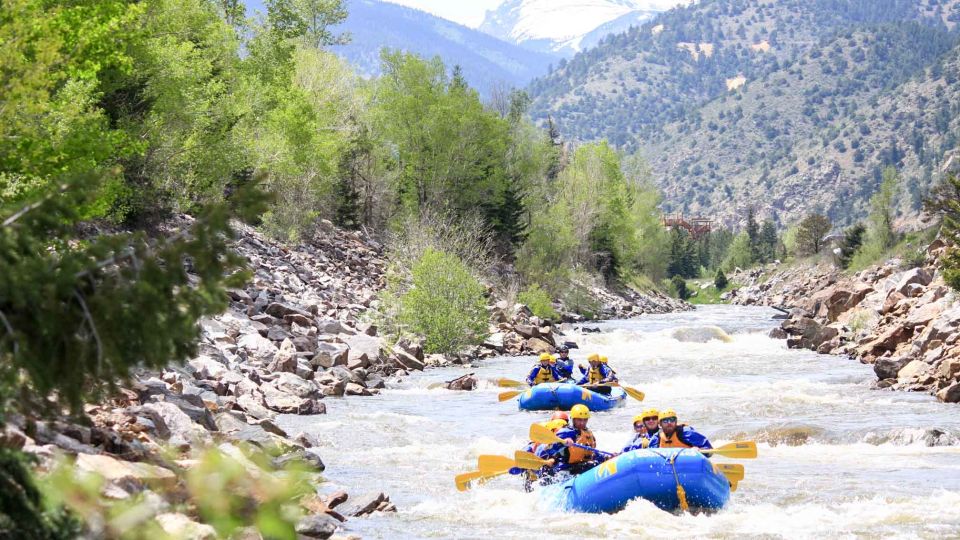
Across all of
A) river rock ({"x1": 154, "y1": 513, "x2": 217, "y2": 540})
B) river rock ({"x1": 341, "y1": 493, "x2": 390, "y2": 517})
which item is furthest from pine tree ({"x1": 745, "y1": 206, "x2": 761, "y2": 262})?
river rock ({"x1": 154, "y1": 513, "x2": 217, "y2": 540})

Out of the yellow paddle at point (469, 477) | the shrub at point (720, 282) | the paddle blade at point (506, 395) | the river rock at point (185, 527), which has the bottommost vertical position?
the shrub at point (720, 282)

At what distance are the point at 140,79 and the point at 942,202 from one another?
1568 inches

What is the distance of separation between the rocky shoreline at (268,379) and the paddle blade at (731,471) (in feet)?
13.6

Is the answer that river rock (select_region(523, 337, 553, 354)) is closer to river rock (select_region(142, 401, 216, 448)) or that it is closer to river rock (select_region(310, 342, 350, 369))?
river rock (select_region(310, 342, 350, 369))

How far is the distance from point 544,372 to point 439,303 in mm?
8015

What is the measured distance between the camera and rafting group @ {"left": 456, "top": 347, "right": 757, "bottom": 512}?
39.0 ft

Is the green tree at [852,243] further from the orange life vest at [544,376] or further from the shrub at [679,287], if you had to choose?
the orange life vest at [544,376]

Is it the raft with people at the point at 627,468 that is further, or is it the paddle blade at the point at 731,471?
the paddle blade at the point at 731,471

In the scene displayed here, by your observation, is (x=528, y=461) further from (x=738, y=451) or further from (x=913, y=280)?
(x=913, y=280)

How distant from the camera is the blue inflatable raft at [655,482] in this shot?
38.9 feet

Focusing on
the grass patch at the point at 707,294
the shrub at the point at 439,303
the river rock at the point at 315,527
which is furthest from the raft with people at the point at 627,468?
the grass patch at the point at 707,294

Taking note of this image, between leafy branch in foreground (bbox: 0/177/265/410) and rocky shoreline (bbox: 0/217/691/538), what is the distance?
422 millimetres

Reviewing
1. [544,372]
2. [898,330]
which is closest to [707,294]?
[898,330]

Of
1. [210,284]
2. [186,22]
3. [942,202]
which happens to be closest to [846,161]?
[942,202]
